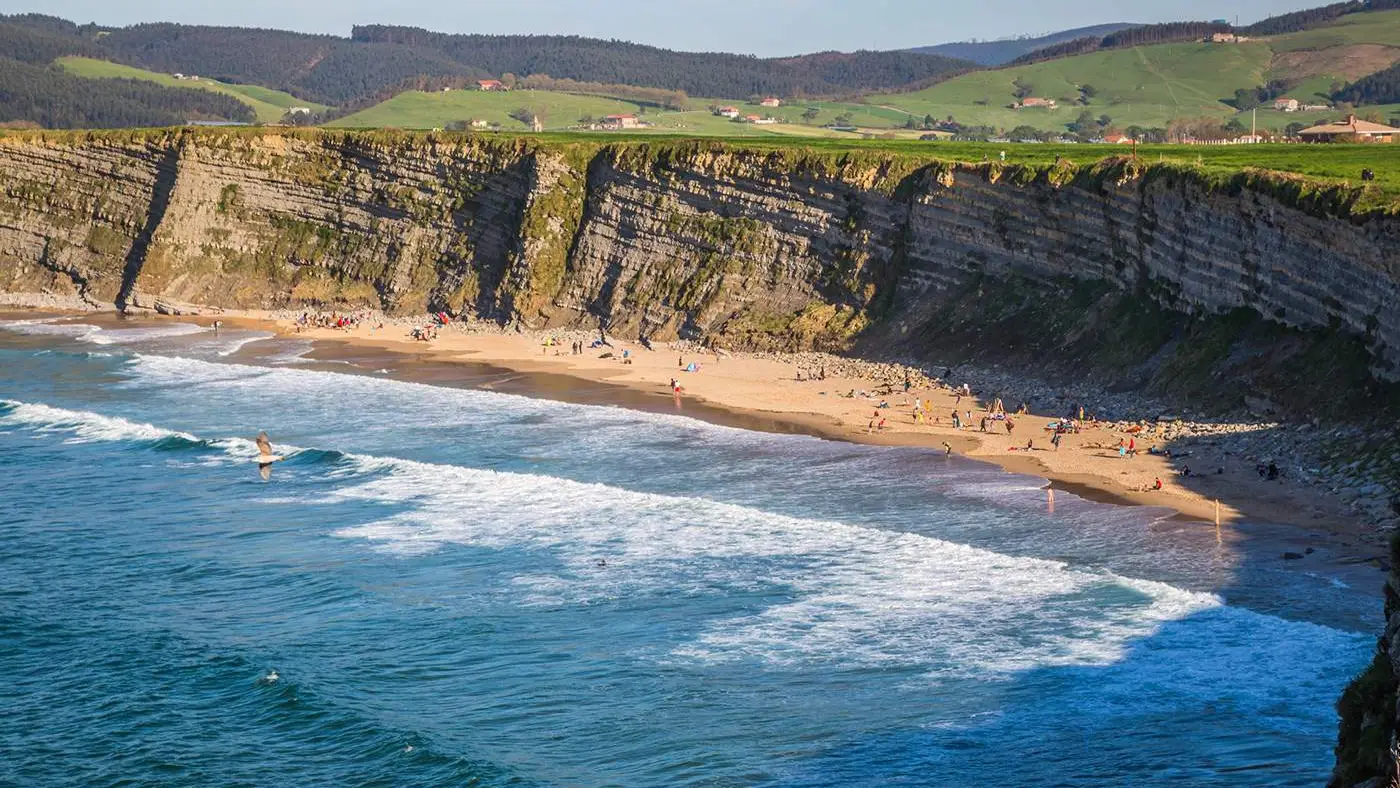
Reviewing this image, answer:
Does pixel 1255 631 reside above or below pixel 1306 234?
below

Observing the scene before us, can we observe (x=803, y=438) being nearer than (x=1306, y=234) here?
No

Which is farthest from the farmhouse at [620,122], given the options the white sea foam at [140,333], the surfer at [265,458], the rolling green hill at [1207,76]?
the surfer at [265,458]

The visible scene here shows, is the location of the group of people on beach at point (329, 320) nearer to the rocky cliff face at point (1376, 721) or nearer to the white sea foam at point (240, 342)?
the white sea foam at point (240, 342)

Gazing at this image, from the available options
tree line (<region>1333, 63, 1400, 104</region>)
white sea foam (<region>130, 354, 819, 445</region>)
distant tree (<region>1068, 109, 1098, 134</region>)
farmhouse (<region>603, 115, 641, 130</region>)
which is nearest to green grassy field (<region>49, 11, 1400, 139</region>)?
distant tree (<region>1068, 109, 1098, 134</region>)

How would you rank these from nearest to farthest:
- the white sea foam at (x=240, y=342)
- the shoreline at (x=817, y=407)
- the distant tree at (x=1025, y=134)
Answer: the shoreline at (x=817, y=407) < the white sea foam at (x=240, y=342) < the distant tree at (x=1025, y=134)

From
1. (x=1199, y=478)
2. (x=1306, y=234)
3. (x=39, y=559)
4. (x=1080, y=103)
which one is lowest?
(x=39, y=559)

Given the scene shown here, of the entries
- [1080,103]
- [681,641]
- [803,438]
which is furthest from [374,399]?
[1080,103]

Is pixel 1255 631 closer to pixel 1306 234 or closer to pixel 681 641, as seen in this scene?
pixel 681 641
